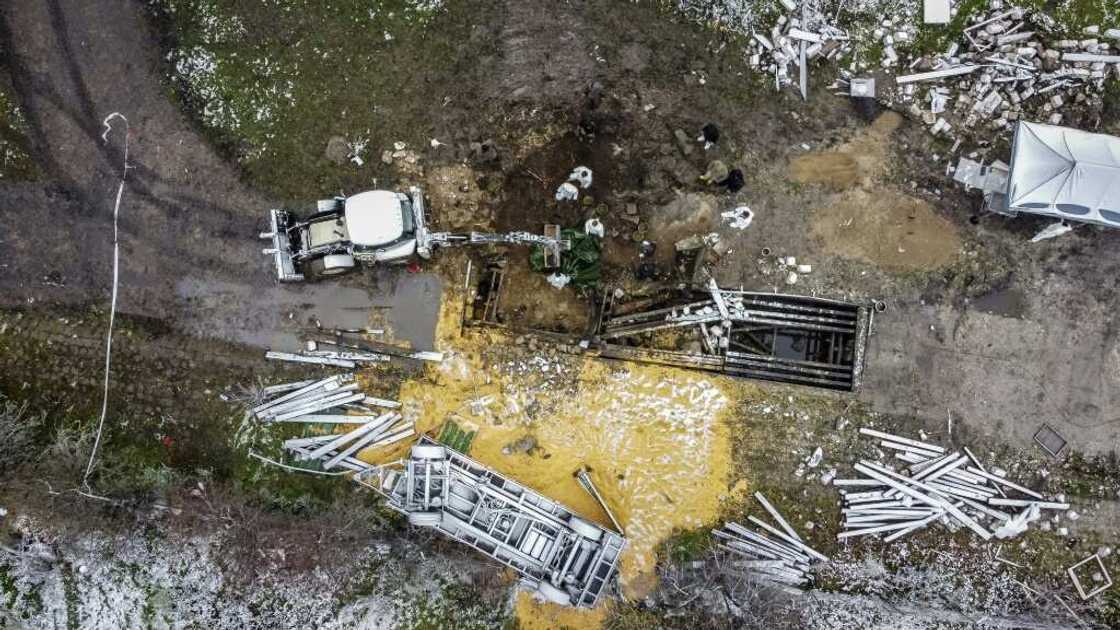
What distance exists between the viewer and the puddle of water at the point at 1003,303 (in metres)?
13.5

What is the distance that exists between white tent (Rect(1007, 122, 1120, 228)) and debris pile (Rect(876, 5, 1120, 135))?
104 centimetres

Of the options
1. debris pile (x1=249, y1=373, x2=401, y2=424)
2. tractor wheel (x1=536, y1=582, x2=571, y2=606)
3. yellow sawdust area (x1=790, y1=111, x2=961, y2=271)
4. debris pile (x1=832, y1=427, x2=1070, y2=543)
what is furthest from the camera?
debris pile (x1=249, y1=373, x2=401, y2=424)

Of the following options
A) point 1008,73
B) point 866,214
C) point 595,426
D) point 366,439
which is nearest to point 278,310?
point 366,439

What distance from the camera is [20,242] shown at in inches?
551

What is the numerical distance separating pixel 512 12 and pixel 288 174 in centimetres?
566

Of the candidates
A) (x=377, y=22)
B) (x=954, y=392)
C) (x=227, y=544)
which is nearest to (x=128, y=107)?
(x=377, y=22)

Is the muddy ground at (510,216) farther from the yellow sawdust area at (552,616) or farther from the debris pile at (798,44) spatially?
the yellow sawdust area at (552,616)

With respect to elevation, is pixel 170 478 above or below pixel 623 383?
below

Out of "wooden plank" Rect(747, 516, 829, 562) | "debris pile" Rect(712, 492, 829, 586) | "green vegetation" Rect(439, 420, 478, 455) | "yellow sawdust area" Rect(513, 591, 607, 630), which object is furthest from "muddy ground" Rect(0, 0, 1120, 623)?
"yellow sawdust area" Rect(513, 591, 607, 630)

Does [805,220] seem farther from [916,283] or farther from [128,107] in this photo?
[128,107]

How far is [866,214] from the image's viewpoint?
1357cm

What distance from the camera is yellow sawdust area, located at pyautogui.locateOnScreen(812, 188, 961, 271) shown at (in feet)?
44.4

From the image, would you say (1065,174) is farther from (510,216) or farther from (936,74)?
(510,216)

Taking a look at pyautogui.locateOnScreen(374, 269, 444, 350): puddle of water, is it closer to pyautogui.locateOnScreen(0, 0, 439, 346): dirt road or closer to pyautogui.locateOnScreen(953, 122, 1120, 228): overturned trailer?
pyautogui.locateOnScreen(0, 0, 439, 346): dirt road
